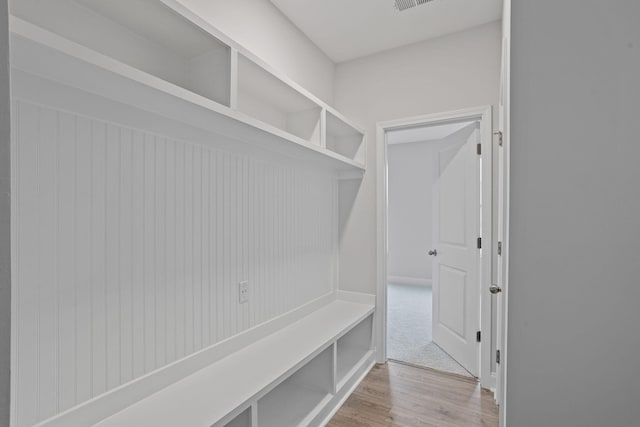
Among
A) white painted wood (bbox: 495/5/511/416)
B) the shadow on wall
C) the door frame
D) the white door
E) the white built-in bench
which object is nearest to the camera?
white painted wood (bbox: 495/5/511/416)

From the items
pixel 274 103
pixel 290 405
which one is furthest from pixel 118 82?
pixel 290 405

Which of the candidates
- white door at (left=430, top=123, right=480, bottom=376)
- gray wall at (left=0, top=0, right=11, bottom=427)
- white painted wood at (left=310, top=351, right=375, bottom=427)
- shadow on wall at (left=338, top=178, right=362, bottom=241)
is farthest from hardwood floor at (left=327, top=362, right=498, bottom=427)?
gray wall at (left=0, top=0, right=11, bottom=427)

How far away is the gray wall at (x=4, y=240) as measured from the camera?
0.98ft

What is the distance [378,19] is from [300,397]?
8.91ft

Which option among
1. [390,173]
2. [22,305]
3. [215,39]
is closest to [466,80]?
[215,39]

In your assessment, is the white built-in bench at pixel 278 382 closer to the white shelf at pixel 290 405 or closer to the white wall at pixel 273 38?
the white shelf at pixel 290 405

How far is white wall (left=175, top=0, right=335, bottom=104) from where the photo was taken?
1731mm

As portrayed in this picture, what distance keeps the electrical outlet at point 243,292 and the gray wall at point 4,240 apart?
61.2 inches

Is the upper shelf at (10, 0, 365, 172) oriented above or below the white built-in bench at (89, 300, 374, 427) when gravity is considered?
above

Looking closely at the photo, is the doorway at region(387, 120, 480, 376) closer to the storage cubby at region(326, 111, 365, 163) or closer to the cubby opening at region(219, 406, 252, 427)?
the storage cubby at region(326, 111, 365, 163)

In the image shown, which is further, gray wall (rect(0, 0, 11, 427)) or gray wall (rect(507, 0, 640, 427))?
gray wall (rect(507, 0, 640, 427))

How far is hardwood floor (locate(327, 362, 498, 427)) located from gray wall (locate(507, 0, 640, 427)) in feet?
4.19

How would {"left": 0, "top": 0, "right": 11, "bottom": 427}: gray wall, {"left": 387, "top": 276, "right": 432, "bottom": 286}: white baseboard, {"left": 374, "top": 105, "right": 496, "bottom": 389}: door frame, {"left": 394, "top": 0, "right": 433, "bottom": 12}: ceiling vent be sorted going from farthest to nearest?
1. {"left": 387, "top": 276, "right": 432, "bottom": 286}: white baseboard
2. {"left": 374, "top": 105, "right": 496, "bottom": 389}: door frame
3. {"left": 394, "top": 0, "right": 433, "bottom": 12}: ceiling vent
4. {"left": 0, "top": 0, "right": 11, "bottom": 427}: gray wall

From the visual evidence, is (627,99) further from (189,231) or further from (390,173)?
(390,173)
